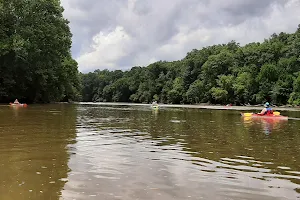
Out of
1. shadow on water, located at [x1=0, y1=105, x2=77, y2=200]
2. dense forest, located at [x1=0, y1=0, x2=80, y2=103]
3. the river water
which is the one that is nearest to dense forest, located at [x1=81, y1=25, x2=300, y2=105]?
dense forest, located at [x1=0, y1=0, x2=80, y2=103]

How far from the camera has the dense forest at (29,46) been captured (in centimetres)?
4838

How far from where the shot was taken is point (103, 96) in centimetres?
16788

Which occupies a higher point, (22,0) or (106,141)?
(22,0)

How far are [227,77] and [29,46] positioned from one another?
65.7 metres

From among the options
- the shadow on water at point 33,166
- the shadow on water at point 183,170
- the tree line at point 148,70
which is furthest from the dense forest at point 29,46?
the shadow on water at point 183,170

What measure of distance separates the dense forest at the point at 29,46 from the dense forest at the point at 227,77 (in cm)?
5107

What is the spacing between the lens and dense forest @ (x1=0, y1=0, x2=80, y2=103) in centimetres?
4838

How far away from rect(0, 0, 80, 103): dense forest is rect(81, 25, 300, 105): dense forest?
168ft

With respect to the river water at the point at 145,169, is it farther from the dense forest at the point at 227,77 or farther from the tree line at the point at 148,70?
the dense forest at the point at 227,77

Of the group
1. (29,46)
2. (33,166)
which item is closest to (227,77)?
(29,46)

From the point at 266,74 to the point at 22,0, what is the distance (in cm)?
6026

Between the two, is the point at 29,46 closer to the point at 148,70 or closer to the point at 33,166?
the point at 33,166

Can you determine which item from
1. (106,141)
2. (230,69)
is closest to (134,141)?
(106,141)

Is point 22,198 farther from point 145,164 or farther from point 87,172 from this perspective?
point 145,164
